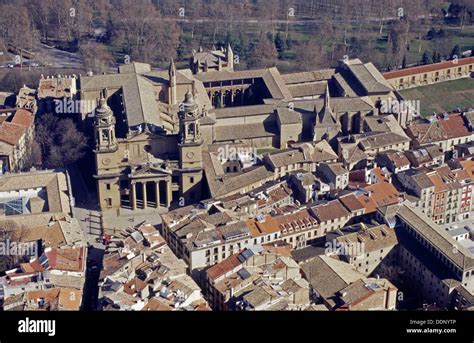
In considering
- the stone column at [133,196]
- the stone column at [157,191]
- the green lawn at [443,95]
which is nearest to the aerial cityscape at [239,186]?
the stone column at [157,191]

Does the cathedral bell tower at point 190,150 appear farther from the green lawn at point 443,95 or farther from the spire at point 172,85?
the green lawn at point 443,95

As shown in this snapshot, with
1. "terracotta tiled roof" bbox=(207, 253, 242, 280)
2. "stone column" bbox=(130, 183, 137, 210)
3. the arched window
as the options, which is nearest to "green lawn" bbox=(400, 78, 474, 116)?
the arched window

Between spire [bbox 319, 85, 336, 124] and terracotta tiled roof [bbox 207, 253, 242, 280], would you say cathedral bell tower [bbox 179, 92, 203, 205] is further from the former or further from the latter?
terracotta tiled roof [bbox 207, 253, 242, 280]

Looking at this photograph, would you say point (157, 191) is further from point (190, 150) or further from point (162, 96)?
point (162, 96)

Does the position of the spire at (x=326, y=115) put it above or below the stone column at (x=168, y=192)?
above

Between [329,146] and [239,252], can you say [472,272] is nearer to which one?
[239,252]

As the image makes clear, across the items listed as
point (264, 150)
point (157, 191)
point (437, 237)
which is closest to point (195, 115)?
point (157, 191)
